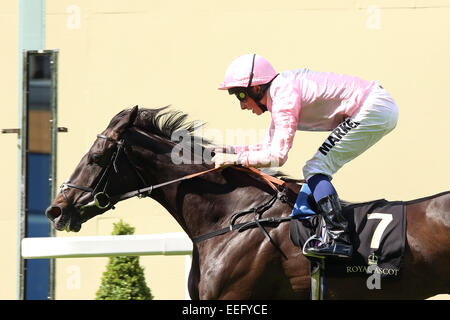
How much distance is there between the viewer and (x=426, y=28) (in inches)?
260

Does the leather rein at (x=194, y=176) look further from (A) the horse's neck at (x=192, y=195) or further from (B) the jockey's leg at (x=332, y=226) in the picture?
(B) the jockey's leg at (x=332, y=226)

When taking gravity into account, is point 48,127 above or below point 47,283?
above

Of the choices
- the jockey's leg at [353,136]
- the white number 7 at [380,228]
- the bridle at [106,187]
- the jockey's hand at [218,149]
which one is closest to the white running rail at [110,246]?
the jockey's hand at [218,149]

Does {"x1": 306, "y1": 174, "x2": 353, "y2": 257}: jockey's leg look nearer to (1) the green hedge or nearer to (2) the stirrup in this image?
(2) the stirrup

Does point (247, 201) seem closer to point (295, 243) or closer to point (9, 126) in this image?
point (295, 243)

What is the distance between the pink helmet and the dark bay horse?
1.54ft

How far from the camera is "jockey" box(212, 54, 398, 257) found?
403 cm

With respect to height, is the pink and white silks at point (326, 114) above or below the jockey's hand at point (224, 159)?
above

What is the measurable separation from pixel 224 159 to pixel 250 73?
0.52m

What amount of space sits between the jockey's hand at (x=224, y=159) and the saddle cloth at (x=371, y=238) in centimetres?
49

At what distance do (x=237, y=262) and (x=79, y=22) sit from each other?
3.62m

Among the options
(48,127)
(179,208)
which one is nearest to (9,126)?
(48,127)

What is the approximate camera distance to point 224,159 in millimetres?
4203

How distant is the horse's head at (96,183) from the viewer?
13.9 feet
